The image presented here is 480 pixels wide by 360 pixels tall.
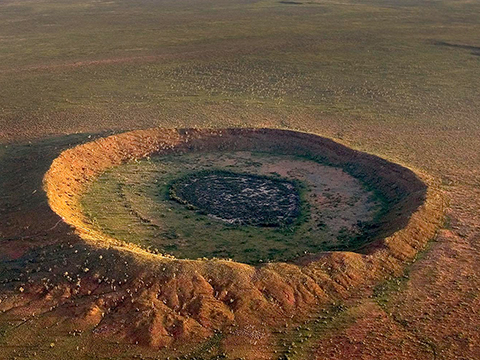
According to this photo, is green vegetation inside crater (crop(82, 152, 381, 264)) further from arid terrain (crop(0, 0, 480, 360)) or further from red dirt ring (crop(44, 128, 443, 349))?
arid terrain (crop(0, 0, 480, 360))

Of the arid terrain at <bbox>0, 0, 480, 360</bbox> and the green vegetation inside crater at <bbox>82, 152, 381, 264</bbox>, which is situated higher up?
the arid terrain at <bbox>0, 0, 480, 360</bbox>

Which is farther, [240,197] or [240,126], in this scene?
[240,126]

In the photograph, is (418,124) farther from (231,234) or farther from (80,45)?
(80,45)

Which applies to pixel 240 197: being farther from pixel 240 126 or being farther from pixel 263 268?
pixel 240 126

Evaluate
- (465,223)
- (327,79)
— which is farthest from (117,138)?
(327,79)

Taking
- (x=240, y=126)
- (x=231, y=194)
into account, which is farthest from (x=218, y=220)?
(x=240, y=126)

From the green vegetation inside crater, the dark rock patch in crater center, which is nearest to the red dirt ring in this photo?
the green vegetation inside crater
